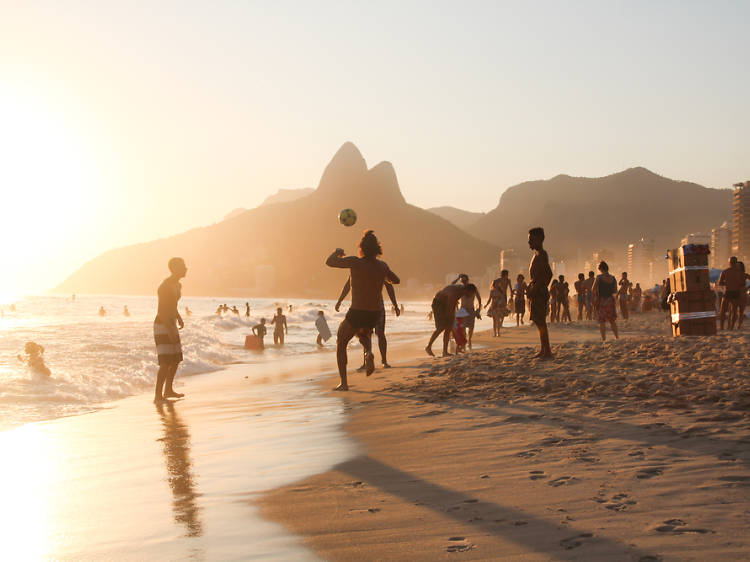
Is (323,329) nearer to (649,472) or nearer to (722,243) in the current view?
(649,472)

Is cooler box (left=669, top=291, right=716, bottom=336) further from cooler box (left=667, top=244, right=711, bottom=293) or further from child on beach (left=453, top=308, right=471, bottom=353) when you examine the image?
child on beach (left=453, top=308, right=471, bottom=353)

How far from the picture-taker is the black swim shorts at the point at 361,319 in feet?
26.0

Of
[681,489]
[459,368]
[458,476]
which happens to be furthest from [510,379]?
[681,489]

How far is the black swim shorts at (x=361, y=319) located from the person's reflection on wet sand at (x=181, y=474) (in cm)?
241

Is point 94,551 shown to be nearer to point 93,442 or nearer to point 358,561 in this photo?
point 358,561

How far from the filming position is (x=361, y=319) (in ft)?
26.0

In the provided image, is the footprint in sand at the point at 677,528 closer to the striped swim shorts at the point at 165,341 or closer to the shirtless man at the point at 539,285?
the shirtless man at the point at 539,285

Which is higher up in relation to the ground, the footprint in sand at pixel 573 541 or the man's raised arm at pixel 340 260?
the man's raised arm at pixel 340 260

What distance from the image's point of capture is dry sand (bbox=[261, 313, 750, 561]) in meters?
2.78

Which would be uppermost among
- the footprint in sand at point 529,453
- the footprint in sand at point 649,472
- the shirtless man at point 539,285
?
the shirtless man at point 539,285

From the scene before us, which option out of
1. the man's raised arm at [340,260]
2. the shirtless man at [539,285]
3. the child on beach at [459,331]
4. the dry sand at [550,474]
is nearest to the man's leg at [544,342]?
the shirtless man at [539,285]

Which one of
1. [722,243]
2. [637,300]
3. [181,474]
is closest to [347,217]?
[181,474]

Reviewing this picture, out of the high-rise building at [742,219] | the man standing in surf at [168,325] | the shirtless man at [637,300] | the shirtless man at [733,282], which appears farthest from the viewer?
the high-rise building at [742,219]

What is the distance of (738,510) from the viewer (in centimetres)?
292
